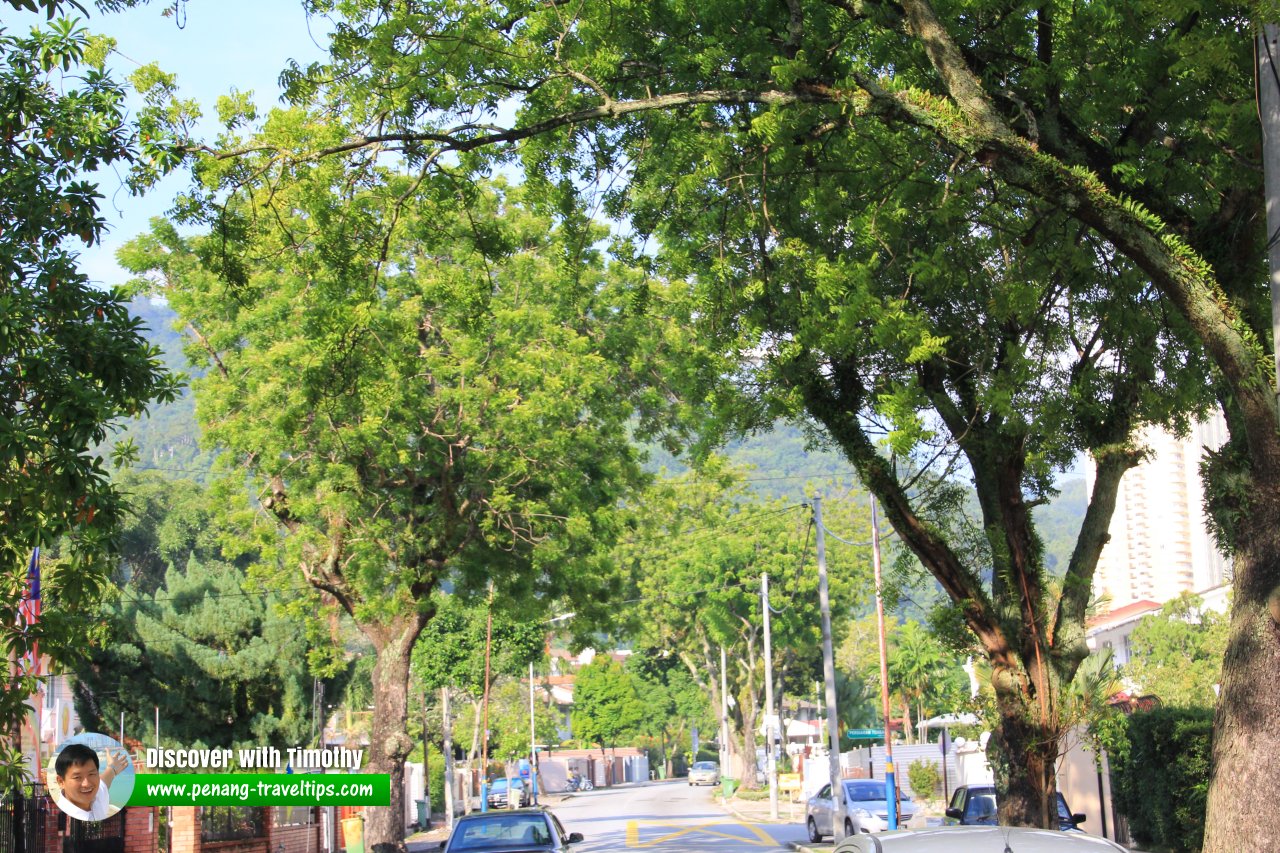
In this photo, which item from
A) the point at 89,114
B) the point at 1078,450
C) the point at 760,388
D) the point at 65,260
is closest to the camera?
the point at 65,260

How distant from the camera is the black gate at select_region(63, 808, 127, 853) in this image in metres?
20.3

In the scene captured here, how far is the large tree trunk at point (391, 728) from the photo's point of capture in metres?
26.8

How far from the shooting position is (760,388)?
15.9 m

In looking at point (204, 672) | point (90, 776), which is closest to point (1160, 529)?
point (204, 672)

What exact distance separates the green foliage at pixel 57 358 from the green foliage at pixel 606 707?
101109 mm

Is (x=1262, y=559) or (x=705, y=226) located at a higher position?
(x=705, y=226)

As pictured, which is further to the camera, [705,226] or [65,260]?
[705,226]

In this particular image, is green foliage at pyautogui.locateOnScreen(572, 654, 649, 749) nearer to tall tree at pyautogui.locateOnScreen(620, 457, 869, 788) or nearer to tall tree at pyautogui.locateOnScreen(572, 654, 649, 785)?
tall tree at pyautogui.locateOnScreen(572, 654, 649, 785)

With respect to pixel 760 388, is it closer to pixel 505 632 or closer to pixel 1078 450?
pixel 1078 450

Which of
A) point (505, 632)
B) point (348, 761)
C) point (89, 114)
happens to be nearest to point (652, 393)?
point (348, 761)

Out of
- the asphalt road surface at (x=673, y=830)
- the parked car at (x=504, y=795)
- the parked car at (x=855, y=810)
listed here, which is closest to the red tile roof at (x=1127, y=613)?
the asphalt road surface at (x=673, y=830)

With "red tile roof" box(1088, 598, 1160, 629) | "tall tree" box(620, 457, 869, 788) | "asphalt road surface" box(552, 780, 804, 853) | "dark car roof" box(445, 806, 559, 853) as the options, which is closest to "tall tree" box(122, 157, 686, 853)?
"asphalt road surface" box(552, 780, 804, 853)

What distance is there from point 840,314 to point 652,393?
16.1m

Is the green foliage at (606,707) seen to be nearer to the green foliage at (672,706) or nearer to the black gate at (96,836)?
the green foliage at (672,706)
